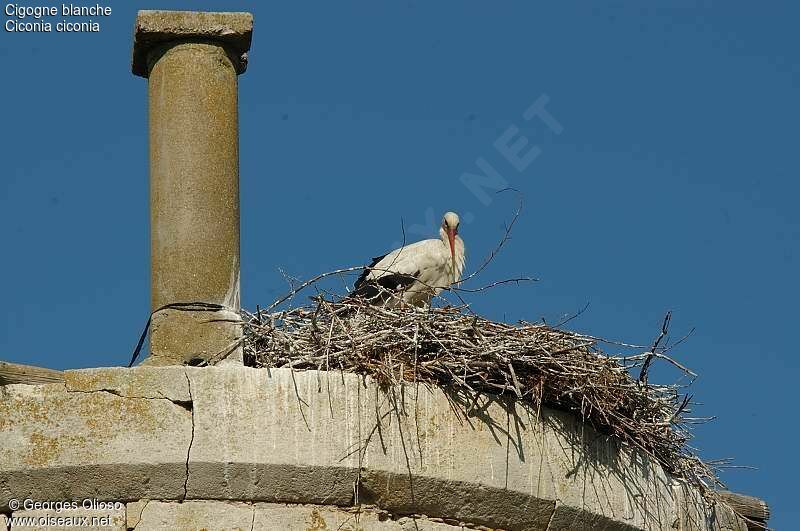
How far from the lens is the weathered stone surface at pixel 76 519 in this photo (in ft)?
22.7

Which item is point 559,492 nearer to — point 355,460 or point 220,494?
point 355,460

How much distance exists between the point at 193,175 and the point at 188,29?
762 millimetres

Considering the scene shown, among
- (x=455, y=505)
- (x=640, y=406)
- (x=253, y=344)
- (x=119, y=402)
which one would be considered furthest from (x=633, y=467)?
(x=119, y=402)

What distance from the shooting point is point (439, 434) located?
7.30m

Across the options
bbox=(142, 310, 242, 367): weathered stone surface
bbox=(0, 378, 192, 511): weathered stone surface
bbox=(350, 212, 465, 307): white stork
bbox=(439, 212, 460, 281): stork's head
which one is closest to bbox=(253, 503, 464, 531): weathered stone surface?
bbox=(0, 378, 192, 511): weathered stone surface

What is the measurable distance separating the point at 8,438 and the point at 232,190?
1624 millimetres

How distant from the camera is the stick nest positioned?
24.6 ft

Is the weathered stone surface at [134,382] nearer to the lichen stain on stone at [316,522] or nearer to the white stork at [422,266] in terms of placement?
the lichen stain on stone at [316,522]

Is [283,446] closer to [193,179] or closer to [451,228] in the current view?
[193,179]

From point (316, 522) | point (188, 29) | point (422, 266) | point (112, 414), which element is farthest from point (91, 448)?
point (422, 266)

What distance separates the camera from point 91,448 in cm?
694

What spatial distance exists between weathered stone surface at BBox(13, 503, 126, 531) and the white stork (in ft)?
13.4

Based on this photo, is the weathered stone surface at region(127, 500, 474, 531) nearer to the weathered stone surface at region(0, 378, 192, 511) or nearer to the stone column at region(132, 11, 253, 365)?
the weathered stone surface at region(0, 378, 192, 511)

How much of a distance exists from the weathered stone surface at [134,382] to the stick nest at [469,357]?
1.92 ft
